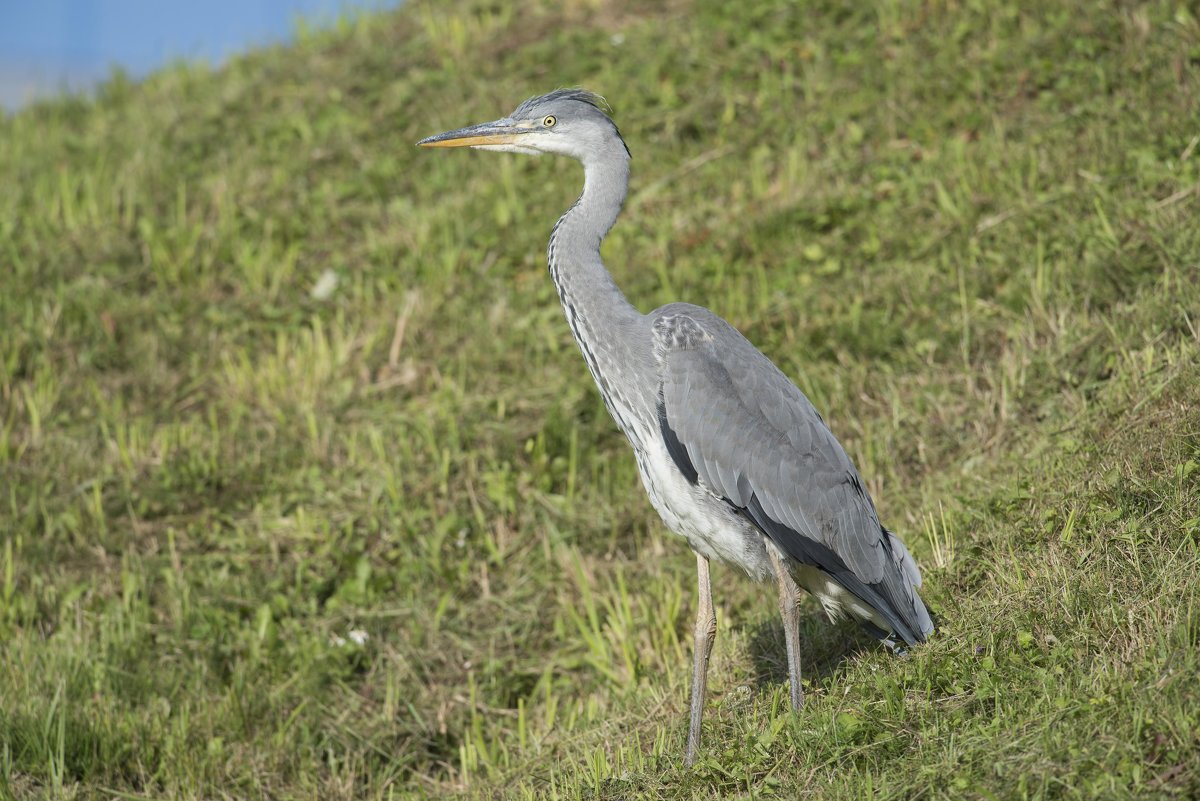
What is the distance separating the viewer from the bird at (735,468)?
436cm

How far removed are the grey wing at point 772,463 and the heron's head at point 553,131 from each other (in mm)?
853

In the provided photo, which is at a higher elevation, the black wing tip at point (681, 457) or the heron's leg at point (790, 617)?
the black wing tip at point (681, 457)

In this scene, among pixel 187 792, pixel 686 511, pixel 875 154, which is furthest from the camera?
pixel 875 154

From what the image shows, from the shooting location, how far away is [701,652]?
14.6 ft

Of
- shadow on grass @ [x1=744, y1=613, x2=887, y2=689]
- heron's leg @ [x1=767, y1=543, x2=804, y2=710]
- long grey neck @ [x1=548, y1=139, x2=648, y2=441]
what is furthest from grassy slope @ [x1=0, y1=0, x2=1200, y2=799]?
long grey neck @ [x1=548, y1=139, x2=648, y2=441]

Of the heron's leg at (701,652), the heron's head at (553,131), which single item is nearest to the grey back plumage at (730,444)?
the heron's leg at (701,652)

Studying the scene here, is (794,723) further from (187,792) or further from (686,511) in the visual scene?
(187,792)

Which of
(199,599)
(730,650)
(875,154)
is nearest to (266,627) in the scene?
(199,599)

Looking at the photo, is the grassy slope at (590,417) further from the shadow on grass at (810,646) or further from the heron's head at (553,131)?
the heron's head at (553,131)

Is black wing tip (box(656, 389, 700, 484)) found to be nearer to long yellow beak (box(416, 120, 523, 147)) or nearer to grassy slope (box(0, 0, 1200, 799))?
grassy slope (box(0, 0, 1200, 799))

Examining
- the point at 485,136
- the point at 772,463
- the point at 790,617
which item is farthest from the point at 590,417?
the point at 790,617

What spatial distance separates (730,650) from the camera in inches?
201

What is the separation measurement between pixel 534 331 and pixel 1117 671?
14.9 feet

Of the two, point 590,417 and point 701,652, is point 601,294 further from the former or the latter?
point 590,417
